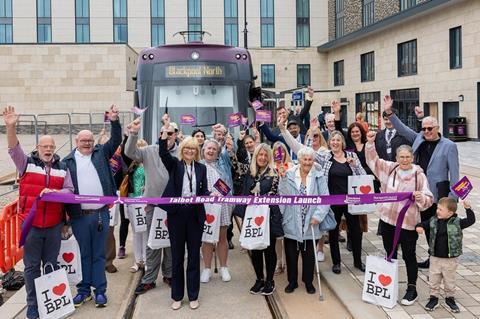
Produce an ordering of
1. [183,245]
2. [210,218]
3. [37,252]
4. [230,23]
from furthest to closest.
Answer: [230,23] → [210,218] → [183,245] → [37,252]

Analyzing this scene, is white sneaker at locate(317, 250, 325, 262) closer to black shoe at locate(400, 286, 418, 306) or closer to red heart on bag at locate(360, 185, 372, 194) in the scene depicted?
red heart on bag at locate(360, 185, 372, 194)

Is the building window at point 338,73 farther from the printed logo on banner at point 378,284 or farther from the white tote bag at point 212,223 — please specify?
the printed logo on banner at point 378,284

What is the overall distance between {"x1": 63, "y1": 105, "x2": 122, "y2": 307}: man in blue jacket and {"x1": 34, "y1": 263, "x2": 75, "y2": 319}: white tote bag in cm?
33

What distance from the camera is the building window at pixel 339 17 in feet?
179

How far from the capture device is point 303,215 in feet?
21.0

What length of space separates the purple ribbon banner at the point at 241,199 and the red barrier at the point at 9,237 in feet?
5.89

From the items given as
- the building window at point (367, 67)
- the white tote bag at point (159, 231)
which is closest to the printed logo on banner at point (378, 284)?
the white tote bag at point (159, 231)

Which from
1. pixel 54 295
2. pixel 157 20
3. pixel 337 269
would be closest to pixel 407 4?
pixel 157 20

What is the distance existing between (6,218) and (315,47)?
52328 mm

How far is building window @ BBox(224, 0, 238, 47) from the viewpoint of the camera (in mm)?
57656

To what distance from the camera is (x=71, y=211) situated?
5750 millimetres

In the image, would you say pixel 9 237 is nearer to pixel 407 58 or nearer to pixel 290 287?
pixel 290 287

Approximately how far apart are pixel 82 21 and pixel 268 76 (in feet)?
68.9

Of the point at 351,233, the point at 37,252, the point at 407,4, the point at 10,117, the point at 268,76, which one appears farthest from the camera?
the point at 268,76
